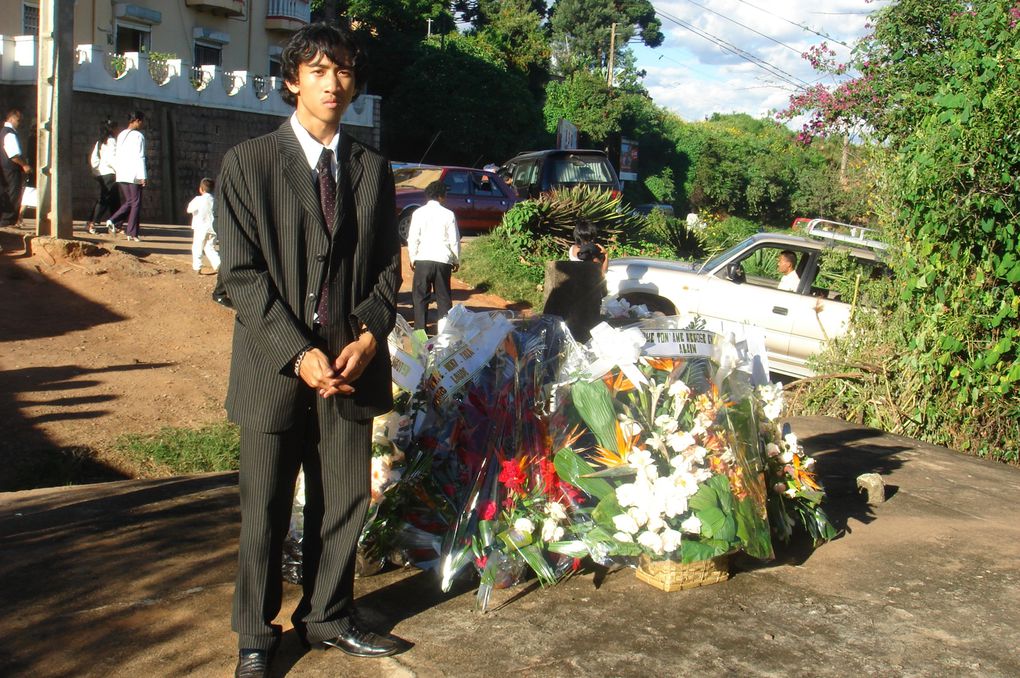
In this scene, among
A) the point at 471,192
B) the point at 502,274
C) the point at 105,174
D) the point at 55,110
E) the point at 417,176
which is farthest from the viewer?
the point at 471,192

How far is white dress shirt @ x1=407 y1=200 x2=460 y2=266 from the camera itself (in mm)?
11289

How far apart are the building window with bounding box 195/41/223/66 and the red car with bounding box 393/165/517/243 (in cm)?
1079

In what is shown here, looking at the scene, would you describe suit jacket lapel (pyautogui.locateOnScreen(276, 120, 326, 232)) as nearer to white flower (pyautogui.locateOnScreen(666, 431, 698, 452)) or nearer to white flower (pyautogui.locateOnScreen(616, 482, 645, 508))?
white flower (pyautogui.locateOnScreen(616, 482, 645, 508))

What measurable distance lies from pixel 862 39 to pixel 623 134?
32.7 m

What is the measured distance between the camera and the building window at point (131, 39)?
25.1 metres

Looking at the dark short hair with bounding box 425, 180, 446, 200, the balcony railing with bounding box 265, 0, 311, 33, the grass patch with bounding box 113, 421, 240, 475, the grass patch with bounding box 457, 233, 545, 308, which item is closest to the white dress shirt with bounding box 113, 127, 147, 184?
the dark short hair with bounding box 425, 180, 446, 200

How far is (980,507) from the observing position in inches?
216

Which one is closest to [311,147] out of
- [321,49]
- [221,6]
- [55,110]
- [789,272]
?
[321,49]

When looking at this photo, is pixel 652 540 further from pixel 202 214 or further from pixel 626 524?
pixel 202 214

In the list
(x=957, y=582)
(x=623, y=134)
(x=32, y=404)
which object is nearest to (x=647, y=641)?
(x=957, y=582)

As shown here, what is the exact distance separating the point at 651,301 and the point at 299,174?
317 inches

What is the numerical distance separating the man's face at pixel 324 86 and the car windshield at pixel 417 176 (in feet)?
51.1

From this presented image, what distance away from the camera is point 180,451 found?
23.4ft

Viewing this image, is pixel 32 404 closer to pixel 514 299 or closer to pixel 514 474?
pixel 514 474
